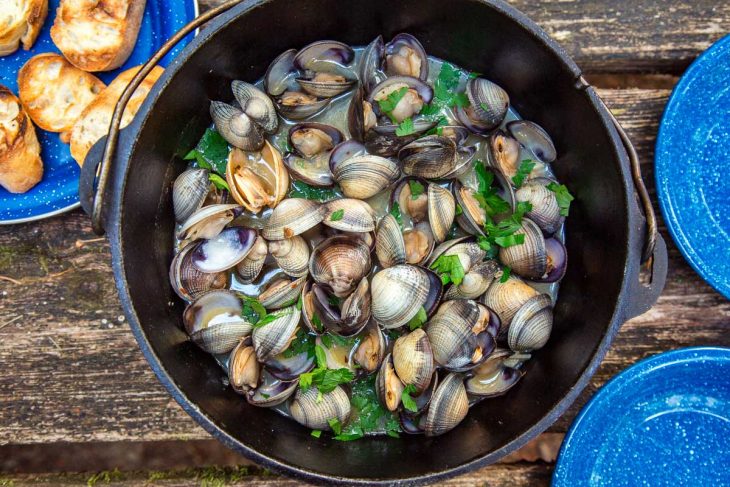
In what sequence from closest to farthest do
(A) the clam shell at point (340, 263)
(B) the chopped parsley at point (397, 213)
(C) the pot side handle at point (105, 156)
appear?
(C) the pot side handle at point (105, 156), (A) the clam shell at point (340, 263), (B) the chopped parsley at point (397, 213)

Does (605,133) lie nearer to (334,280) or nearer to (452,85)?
(452,85)

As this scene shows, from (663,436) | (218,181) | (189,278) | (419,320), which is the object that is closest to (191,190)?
(218,181)

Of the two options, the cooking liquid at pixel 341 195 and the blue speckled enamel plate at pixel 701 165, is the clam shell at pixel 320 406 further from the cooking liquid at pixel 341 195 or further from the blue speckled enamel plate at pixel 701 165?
the blue speckled enamel plate at pixel 701 165

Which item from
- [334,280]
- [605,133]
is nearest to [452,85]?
[605,133]

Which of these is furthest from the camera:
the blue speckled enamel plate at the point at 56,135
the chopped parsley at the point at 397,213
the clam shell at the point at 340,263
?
the blue speckled enamel plate at the point at 56,135

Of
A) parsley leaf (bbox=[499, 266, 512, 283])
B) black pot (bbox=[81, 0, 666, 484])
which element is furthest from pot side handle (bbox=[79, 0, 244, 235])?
parsley leaf (bbox=[499, 266, 512, 283])

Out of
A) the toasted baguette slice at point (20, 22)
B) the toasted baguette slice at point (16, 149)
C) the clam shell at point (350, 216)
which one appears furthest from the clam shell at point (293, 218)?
the toasted baguette slice at point (20, 22)

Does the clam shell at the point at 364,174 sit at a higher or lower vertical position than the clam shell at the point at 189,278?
higher
